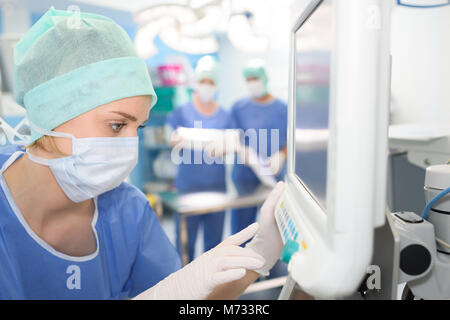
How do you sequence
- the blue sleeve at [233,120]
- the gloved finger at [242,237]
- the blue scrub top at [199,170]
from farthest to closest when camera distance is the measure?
the blue sleeve at [233,120]
the blue scrub top at [199,170]
the gloved finger at [242,237]

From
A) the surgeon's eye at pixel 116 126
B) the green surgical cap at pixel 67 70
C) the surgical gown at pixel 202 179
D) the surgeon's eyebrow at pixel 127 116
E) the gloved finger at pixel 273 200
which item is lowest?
the surgical gown at pixel 202 179

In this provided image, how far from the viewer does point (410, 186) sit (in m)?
1.04

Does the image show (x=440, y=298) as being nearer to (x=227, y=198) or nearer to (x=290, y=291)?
(x=290, y=291)

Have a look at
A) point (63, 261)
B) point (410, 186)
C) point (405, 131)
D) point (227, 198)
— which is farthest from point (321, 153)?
point (227, 198)

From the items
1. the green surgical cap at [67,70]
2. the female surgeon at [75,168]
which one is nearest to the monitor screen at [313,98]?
the female surgeon at [75,168]

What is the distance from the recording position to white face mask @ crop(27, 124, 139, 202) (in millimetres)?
667

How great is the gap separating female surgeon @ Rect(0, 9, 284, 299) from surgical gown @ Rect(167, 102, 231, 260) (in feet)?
4.62

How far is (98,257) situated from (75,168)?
24cm

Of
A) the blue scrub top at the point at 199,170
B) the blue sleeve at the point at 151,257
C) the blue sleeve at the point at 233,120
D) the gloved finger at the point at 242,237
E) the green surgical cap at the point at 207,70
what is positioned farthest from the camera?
the blue sleeve at the point at 233,120

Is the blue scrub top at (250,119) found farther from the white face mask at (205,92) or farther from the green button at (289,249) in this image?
the green button at (289,249)

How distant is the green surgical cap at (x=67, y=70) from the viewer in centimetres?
63

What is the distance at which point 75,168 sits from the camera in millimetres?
685

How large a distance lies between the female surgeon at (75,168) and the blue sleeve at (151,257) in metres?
0.10

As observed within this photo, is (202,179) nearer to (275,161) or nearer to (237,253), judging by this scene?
(275,161)
